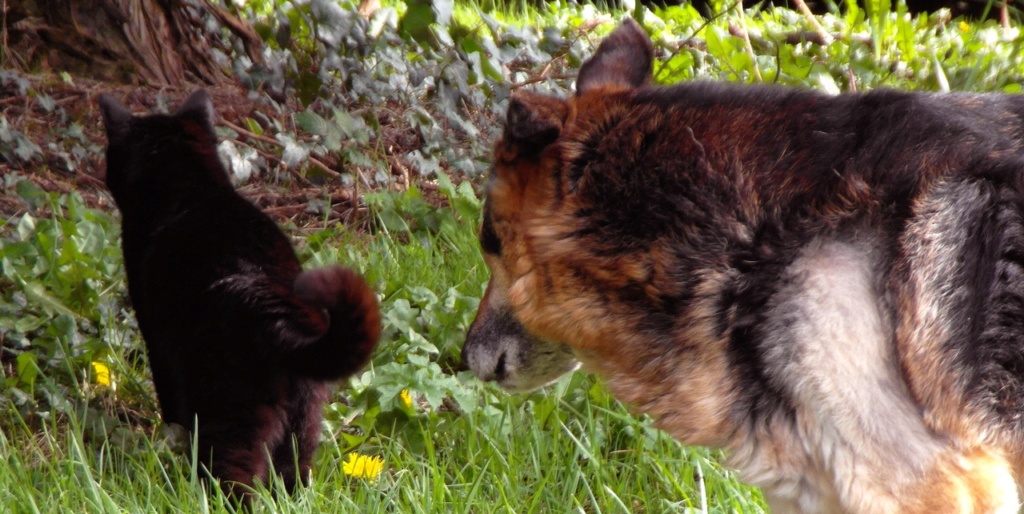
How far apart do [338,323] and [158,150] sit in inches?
50.2

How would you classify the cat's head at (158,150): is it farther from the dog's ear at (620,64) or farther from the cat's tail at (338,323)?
the dog's ear at (620,64)

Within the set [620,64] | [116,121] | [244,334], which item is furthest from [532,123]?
[116,121]

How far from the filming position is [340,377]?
3205 mm

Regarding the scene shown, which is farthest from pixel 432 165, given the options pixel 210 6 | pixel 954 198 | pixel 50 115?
pixel 954 198

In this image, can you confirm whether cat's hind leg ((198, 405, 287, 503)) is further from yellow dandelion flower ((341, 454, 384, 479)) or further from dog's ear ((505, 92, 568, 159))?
dog's ear ((505, 92, 568, 159))

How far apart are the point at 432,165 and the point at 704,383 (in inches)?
136

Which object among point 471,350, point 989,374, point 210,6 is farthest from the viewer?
point 210,6

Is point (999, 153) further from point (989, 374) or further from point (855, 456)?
point (855, 456)

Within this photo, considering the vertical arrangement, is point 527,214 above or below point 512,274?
above

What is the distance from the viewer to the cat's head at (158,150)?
3.84 meters

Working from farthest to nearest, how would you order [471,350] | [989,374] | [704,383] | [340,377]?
[340,377] < [471,350] < [704,383] < [989,374]

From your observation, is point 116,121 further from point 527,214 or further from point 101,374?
point 527,214

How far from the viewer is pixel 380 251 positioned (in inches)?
189

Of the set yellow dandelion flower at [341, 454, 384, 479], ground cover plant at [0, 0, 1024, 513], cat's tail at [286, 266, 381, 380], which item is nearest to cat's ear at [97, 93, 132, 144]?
ground cover plant at [0, 0, 1024, 513]
